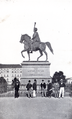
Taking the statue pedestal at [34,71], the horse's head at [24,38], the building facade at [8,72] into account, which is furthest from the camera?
the statue pedestal at [34,71]

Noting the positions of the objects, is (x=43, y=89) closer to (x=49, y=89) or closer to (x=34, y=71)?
(x=49, y=89)

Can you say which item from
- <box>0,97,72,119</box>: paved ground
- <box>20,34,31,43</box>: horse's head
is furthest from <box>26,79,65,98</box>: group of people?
<box>20,34,31,43</box>: horse's head

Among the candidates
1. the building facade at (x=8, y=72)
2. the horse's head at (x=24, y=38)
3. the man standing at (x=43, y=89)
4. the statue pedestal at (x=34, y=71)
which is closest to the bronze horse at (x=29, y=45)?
the horse's head at (x=24, y=38)

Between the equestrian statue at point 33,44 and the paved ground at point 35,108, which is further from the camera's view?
the equestrian statue at point 33,44

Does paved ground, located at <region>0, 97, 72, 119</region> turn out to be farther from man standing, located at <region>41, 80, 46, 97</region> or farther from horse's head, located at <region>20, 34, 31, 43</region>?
horse's head, located at <region>20, 34, 31, 43</region>

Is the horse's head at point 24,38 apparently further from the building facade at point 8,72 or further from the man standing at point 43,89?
the man standing at point 43,89

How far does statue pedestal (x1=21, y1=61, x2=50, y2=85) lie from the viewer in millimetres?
14008

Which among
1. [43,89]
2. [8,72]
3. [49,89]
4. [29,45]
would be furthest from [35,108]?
[29,45]

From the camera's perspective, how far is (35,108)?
11.1 m

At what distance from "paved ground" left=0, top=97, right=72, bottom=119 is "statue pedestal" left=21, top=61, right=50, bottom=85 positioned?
2.13 m

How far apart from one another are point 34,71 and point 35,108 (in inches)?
138

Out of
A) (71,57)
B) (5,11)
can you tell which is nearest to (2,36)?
(5,11)

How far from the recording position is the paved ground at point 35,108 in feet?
34.7

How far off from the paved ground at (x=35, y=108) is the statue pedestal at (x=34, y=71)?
2126 mm
